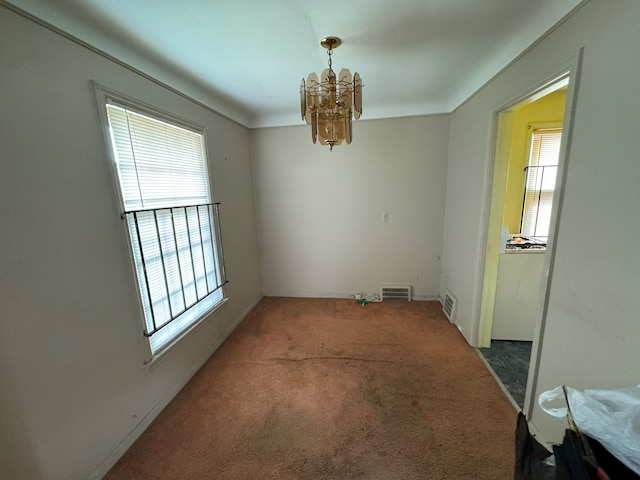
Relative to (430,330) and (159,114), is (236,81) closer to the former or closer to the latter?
(159,114)

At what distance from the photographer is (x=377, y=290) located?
11.0 feet

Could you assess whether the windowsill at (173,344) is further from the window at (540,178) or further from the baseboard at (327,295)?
the window at (540,178)

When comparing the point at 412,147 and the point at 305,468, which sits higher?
the point at 412,147

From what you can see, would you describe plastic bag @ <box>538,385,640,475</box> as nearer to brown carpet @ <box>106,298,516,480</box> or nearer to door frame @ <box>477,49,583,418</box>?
door frame @ <box>477,49,583,418</box>

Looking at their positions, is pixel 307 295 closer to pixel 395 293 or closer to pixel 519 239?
pixel 395 293

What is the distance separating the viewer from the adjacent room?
1041 mm

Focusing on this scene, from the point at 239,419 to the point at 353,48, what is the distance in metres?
2.64

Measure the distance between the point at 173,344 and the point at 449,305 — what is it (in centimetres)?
277

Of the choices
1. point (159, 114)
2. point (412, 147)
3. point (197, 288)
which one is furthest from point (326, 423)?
point (412, 147)

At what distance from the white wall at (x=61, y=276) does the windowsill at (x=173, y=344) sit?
0.07 meters

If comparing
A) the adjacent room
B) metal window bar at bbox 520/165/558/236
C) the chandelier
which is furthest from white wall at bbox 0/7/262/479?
metal window bar at bbox 520/165/558/236

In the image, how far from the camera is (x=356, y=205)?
3.14 m

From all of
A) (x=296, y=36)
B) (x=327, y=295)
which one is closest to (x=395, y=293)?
(x=327, y=295)

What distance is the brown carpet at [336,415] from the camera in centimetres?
135
